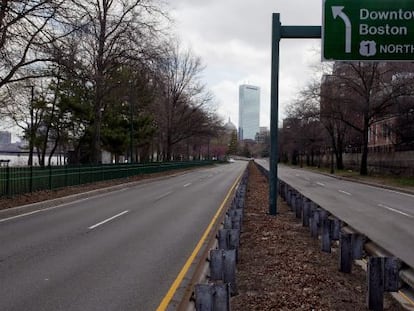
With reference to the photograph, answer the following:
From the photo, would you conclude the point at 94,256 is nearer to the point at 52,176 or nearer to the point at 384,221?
the point at 384,221

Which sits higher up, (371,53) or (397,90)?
(397,90)

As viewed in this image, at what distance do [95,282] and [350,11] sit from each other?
9.39 meters

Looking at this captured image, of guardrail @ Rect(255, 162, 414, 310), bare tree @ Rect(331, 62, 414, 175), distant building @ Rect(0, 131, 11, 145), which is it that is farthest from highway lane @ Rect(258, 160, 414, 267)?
distant building @ Rect(0, 131, 11, 145)

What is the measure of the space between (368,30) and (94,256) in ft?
28.1

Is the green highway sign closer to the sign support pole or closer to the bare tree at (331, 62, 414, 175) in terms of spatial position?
the sign support pole

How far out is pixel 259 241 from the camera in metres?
10.3

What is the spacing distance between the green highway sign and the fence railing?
496 inches

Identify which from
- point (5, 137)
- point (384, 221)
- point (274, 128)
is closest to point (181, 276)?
point (274, 128)

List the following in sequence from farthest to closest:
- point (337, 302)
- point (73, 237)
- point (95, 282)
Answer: point (73, 237), point (95, 282), point (337, 302)

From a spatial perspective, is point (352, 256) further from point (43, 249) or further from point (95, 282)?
point (43, 249)

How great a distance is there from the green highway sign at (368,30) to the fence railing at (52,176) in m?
12.6

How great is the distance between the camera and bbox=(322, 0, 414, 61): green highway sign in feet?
42.1

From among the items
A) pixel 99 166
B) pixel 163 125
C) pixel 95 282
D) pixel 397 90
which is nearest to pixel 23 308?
pixel 95 282

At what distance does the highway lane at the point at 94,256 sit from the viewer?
6676mm
